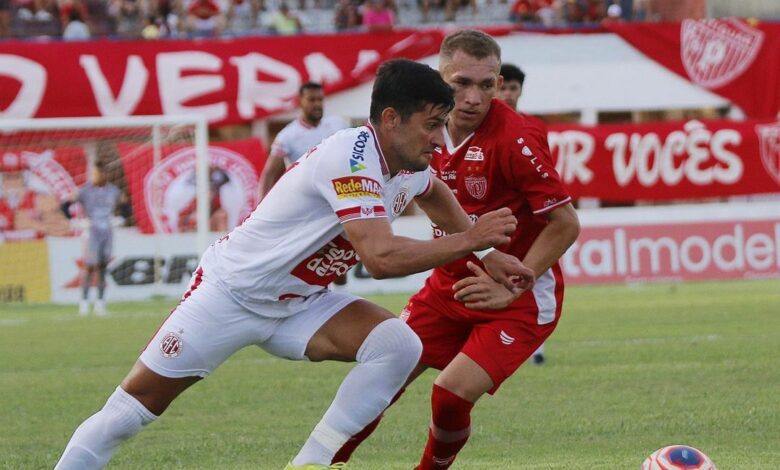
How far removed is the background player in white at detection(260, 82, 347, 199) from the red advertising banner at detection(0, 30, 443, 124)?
440 inches

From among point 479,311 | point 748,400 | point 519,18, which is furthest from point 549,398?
point 519,18

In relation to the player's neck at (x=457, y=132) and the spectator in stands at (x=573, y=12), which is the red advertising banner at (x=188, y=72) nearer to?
the spectator in stands at (x=573, y=12)

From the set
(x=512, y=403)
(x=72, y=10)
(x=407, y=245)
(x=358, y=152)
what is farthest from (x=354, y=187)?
(x=72, y=10)

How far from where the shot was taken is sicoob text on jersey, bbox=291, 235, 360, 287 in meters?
5.97

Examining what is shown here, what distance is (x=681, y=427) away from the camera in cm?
876

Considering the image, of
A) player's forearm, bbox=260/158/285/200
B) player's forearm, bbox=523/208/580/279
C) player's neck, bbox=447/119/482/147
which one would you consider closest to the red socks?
player's forearm, bbox=523/208/580/279

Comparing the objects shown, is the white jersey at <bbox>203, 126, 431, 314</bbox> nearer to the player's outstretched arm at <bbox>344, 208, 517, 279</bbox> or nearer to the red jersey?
the player's outstretched arm at <bbox>344, 208, 517, 279</bbox>

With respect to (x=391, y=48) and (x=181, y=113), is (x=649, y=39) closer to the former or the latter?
(x=391, y=48)

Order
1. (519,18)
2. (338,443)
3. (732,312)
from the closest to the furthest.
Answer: (338,443), (732,312), (519,18)

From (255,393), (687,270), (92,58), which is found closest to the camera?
(255,393)

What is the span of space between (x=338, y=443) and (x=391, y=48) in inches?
806

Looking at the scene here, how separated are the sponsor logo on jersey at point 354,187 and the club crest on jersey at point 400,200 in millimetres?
461

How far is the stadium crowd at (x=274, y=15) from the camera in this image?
85.9ft

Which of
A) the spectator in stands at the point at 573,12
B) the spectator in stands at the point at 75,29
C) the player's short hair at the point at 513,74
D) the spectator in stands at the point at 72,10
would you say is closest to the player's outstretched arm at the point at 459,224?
the player's short hair at the point at 513,74
